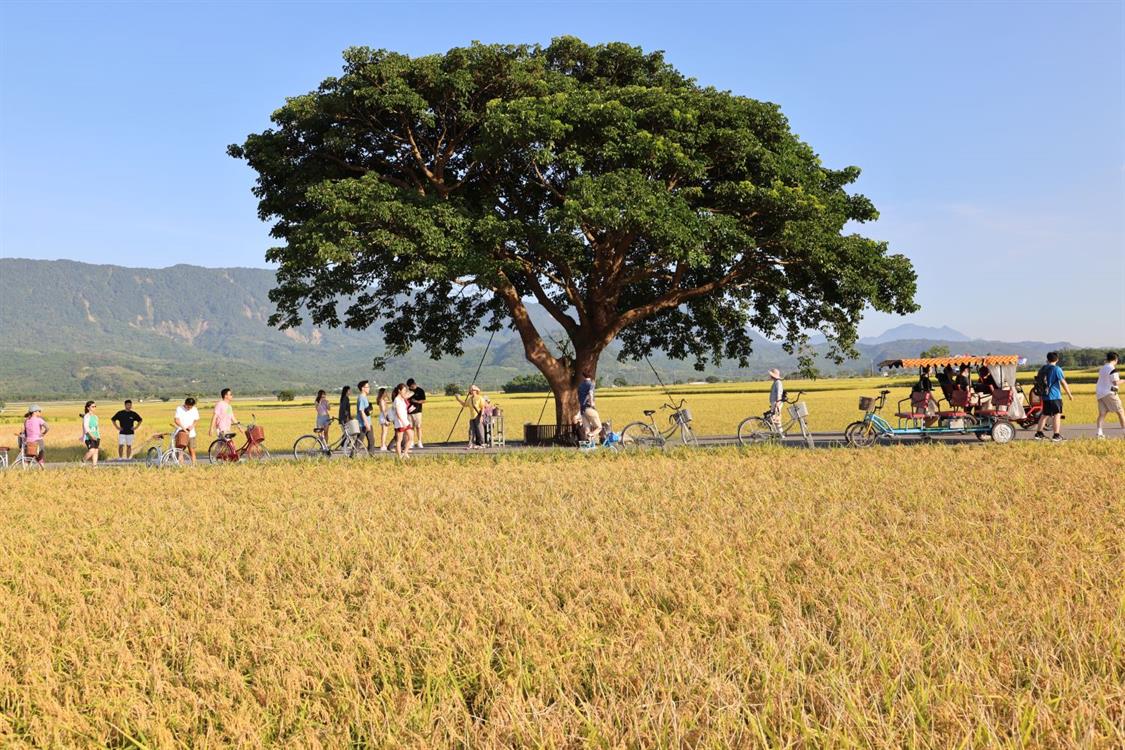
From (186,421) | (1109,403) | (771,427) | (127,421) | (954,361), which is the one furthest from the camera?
(127,421)

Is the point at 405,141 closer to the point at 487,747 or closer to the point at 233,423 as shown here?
the point at 233,423

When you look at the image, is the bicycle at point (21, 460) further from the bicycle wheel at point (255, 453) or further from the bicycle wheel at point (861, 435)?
the bicycle wheel at point (861, 435)

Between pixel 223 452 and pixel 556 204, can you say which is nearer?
pixel 223 452

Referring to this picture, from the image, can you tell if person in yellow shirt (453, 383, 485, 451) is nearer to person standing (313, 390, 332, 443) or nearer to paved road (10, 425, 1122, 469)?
paved road (10, 425, 1122, 469)

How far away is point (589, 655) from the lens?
4.47 metres

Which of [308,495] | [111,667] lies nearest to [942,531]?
[111,667]

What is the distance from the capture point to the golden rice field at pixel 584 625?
3541 mm

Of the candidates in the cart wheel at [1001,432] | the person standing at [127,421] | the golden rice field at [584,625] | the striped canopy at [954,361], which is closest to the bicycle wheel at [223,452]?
the person standing at [127,421]

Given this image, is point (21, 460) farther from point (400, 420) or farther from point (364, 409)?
point (400, 420)

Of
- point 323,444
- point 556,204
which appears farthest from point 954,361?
point 323,444

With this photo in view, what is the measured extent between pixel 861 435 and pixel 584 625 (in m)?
15.9

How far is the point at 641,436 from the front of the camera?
20.2 meters

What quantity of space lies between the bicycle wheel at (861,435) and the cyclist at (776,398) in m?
1.56

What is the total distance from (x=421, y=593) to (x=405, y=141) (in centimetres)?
2046
